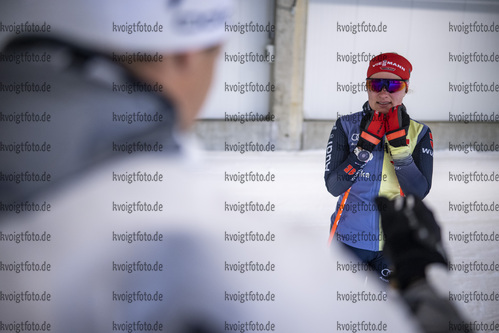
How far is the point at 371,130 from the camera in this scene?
4.60ft

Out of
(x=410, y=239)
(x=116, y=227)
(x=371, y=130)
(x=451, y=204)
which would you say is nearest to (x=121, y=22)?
(x=116, y=227)

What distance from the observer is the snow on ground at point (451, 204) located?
7.18ft

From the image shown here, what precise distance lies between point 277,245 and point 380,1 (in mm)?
4899

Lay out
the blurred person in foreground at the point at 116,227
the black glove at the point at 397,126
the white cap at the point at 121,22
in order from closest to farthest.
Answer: the blurred person in foreground at the point at 116,227
the white cap at the point at 121,22
the black glove at the point at 397,126

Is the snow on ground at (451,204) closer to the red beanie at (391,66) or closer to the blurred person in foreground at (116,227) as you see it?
the red beanie at (391,66)

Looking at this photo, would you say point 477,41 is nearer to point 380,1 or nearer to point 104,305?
point 380,1

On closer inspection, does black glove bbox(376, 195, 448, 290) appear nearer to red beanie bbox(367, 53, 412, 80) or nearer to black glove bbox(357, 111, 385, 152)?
black glove bbox(357, 111, 385, 152)

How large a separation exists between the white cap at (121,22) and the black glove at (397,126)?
86 cm

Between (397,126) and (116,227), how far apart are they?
1097 millimetres

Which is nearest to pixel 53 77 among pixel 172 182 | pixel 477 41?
pixel 172 182

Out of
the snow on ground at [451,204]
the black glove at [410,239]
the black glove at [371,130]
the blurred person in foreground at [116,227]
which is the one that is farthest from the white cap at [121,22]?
the snow on ground at [451,204]

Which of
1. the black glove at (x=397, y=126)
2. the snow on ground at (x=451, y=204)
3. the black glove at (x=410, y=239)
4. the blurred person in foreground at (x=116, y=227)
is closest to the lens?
the blurred person in foreground at (x=116, y=227)

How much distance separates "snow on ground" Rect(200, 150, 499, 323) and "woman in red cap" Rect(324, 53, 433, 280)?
0.58 feet

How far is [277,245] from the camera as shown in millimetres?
573
